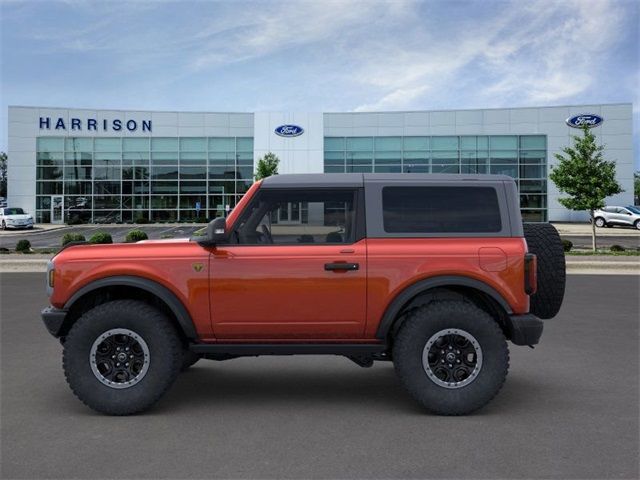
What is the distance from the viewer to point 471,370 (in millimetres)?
4707

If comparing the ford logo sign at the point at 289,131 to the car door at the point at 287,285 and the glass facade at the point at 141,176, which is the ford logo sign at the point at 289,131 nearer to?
the glass facade at the point at 141,176

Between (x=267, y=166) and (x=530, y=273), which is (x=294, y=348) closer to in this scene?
(x=530, y=273)

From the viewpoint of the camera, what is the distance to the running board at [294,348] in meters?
4.79

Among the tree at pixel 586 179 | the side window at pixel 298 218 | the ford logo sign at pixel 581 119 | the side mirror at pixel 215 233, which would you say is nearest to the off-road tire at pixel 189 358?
the side mirror at pixel 215 233

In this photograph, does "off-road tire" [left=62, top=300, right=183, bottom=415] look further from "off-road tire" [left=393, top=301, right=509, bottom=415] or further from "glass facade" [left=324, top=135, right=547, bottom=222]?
"glass facade" [left=324, top=135, right=547, bottom=222]

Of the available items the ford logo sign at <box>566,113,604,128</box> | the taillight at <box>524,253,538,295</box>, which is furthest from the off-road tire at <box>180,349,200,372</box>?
the ford logo sign at <box>566,113,604,128</box>

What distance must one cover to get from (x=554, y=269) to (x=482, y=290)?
815 mm

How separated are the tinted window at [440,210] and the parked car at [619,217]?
39.0m

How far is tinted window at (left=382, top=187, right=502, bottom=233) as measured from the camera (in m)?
4.89

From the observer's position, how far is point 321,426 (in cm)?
446

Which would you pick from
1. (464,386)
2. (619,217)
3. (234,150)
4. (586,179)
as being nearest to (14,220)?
(234,150)

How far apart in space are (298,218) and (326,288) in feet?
2.14

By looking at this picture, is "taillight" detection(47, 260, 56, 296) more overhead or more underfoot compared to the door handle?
more underfoot

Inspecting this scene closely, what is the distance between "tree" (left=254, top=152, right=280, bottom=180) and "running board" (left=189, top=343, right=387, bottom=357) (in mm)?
36070
